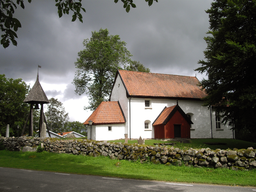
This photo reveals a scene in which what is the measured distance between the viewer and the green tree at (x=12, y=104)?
39969 mm

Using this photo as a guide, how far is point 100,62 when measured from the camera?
35.8 m

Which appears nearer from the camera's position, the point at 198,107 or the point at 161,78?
the point at 198,107

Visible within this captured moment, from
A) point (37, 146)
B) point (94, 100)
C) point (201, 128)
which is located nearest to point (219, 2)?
point (201, 128)

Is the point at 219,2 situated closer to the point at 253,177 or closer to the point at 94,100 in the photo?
the point at 253,177

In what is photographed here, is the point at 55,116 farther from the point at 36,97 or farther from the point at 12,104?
the point at 36,97

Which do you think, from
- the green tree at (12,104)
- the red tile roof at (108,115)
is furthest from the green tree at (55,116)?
the red tile roof at (108,115)

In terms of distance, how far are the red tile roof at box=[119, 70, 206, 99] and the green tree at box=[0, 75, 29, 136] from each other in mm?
25224

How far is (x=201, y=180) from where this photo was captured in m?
8.61

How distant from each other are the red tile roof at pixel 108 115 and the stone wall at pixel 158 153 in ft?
24.6

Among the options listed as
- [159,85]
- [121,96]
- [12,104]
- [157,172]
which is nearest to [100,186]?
[157,172]

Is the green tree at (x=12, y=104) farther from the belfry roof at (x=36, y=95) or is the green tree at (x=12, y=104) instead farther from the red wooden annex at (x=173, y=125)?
the red wooden annex at (x=173, y=125)

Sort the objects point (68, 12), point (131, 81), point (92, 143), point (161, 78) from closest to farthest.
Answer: point (68, 12), point (92, 143), point (131, 81), point (161, 78)

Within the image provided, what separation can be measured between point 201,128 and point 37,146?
21.0 meters

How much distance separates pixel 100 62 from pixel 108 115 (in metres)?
13.6
